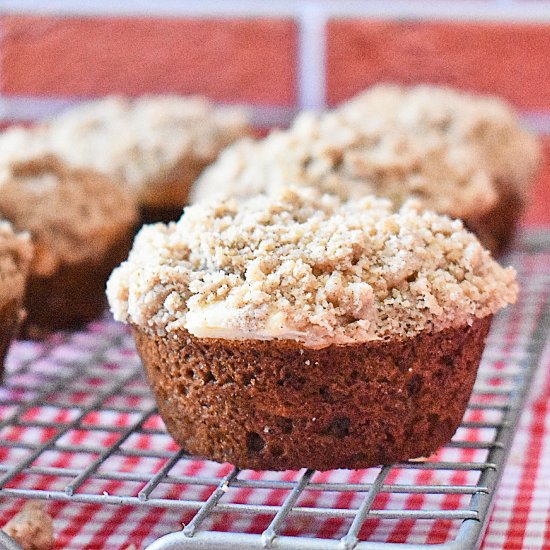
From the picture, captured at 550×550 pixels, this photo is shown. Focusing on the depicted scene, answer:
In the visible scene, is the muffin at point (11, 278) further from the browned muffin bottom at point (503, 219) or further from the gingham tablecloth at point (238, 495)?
the browned muffin bottom at point (503, 219)

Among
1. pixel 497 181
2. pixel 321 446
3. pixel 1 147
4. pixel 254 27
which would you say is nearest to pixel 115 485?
pixel 321 446

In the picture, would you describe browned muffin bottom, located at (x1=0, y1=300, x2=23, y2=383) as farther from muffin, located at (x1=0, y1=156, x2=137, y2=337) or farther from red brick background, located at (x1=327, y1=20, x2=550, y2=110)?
red brick background, located at (x1=327, y1=20, x2=550, y2=110)

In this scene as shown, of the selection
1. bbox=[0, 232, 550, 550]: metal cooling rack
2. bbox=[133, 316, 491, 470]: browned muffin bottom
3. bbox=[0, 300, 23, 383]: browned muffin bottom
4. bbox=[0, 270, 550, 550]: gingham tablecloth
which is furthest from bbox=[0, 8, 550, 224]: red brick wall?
bbox=[133, 316, 491, 470]: browned muffin bottom

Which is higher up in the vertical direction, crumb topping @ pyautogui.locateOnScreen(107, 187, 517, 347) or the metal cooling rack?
crumb topping @ pyautogui.locateOnScreen(107, 187, 517, 347)

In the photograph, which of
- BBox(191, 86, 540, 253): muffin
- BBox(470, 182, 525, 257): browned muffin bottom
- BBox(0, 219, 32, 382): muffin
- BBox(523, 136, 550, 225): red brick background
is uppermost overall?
BBox(191, 86, 540, 253): muffin

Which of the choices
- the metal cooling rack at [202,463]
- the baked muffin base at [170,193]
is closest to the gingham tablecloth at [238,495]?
the metal cooling rack at [202,463]

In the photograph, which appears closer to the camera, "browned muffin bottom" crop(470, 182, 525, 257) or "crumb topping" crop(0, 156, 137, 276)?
"crumb topping" crop(0, 156, 137, 276)

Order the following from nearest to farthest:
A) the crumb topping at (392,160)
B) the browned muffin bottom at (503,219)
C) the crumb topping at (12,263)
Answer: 1. the crumb topping at (12,263)
2. the crumb topping at (392,160)
3. the browned muffin bottom at (503,219)
